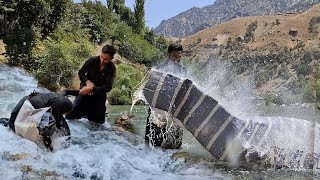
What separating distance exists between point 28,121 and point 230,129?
2586mm

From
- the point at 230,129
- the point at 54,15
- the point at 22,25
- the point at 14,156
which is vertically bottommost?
the point at 14,156

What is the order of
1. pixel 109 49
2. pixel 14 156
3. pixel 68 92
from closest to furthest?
pixel 14 156
pixel 109 49
pixel 68 92

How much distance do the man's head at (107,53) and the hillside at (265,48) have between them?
67898 millimetres

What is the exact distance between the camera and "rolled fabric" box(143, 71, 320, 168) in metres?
5.96

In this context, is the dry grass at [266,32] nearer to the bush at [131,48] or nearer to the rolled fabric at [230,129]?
the bush at [131,48]

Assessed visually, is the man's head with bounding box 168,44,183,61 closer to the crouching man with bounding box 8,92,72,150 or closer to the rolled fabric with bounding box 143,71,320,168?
the rolled fabric with bounding box 143,71,320,168

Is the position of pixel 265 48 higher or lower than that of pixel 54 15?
higher

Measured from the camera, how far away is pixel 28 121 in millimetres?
5957

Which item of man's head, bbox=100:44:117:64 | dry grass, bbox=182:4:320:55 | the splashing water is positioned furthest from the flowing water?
dry grass, bbox=182:4:320:55

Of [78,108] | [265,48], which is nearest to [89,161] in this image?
[78,108]

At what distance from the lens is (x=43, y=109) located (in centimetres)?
592

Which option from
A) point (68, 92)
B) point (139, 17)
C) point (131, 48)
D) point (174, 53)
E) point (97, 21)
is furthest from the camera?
point (139, 17)

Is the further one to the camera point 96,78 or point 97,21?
point 97,21

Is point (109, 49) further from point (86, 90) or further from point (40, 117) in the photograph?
point (40, 117)
